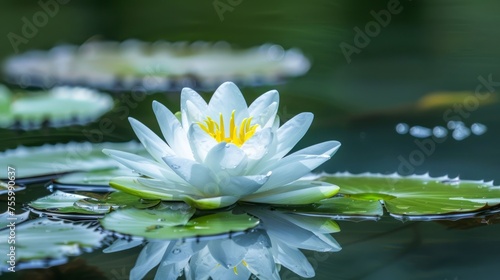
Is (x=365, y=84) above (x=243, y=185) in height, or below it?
above

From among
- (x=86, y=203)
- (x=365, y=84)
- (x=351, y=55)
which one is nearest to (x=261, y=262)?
(x=86, y=203)

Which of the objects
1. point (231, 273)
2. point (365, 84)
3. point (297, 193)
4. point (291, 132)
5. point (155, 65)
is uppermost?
point (155, 65)

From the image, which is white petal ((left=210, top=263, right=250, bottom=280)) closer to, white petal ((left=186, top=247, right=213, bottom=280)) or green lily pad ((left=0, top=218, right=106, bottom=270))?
white petal ((left=186, top=247, right=213, bottom=280))

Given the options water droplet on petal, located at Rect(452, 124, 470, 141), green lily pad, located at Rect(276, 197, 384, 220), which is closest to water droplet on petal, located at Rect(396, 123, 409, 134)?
water droplet on petal, located at Rect(452, 124, 470, 141)

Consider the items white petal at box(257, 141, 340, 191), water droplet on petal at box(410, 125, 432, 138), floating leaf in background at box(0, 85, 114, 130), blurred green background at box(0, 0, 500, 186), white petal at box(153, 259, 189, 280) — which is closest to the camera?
white petal at box(153, 259, 189, 280)

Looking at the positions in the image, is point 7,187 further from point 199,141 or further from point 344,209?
point 344,209

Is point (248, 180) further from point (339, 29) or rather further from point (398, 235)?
point (339, 29)

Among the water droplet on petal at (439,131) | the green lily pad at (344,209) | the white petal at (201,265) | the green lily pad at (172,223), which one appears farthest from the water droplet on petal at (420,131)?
the white petal at (201,265)
